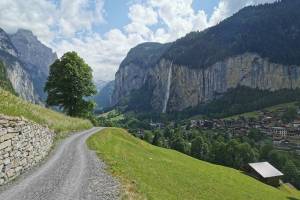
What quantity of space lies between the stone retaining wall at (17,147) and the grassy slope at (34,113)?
1.87 meters

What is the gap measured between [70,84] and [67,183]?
200 feet

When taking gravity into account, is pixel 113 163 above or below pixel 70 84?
below

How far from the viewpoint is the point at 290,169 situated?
148m

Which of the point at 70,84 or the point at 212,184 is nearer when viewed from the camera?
the point at 212,184

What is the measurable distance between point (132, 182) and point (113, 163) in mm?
6498

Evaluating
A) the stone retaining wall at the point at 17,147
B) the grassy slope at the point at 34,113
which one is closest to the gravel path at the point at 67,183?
the stone retaining wall at the point at 17,147

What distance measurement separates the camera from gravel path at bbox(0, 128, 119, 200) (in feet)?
71.9

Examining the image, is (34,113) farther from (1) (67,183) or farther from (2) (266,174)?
(2) (266,174)

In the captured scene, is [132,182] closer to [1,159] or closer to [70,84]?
[1,159]

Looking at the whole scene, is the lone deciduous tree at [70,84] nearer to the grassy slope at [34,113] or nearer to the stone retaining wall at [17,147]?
the grassy slope at [34,113]

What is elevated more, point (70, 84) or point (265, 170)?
point (70, 84)

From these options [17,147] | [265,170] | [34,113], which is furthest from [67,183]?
[265,170]

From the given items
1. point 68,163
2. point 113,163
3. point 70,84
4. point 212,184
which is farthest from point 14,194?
point 70,84

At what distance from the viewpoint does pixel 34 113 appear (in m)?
42.0
